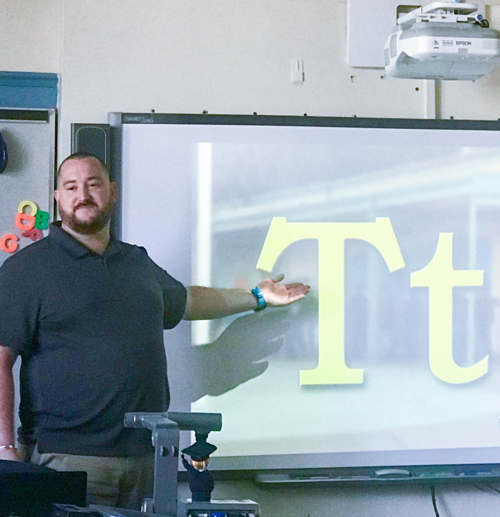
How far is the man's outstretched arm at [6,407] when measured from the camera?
1946 mm

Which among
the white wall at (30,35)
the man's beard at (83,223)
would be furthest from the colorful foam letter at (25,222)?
the white wall at (30,35)

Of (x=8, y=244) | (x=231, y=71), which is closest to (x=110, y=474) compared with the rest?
(x=8, y=244)

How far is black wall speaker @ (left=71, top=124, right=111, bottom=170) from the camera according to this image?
253cm

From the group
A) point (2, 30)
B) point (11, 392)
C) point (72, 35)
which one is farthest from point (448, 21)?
point (11, 392)

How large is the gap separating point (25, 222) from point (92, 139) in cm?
39

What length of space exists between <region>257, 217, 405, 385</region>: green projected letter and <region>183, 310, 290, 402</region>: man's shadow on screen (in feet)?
0.56

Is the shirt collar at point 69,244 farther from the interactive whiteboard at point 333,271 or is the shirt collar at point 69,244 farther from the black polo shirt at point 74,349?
the interactive whiteboard at point 333,271

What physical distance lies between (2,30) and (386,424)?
6.60 feet

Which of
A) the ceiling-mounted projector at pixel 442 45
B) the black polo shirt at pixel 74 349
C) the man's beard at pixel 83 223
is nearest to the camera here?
the black polo shirt at pixel 74 349

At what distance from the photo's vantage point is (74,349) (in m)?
2.08

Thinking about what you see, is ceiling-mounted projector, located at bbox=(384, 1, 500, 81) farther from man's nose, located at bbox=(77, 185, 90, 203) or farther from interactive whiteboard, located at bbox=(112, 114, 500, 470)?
man's nose, located at bbox=(77, 185, 90, 203)

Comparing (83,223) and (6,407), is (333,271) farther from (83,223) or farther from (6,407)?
(6,407)

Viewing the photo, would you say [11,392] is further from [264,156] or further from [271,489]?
[264,156]

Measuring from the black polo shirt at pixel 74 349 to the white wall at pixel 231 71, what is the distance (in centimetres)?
60
